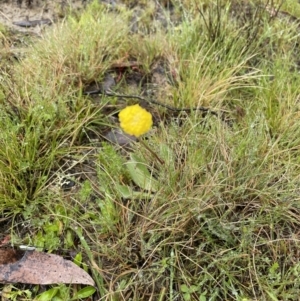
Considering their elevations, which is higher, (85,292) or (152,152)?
(152,152)

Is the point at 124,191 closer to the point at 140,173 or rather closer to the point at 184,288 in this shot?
the point at 140,173

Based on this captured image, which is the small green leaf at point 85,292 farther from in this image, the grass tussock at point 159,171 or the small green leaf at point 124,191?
the small green leaf at point 124,191

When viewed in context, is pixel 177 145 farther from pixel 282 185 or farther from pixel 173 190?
pixel 282 185

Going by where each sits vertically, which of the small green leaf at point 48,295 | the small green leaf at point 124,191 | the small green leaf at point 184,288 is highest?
the small green leaf at point 124,191

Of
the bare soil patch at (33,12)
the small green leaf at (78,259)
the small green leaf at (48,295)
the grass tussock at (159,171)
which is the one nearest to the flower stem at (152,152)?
the grass tussock at (159,171)

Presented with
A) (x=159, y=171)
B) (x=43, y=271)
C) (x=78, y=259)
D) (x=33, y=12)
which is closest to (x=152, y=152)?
(x=159, y=171)

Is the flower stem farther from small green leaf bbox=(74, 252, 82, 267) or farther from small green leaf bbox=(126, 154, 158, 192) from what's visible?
small green leaf bbox=(74, 252, 82, 267)

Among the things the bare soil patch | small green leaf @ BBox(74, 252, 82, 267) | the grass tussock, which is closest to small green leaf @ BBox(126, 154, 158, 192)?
the grass tussock
